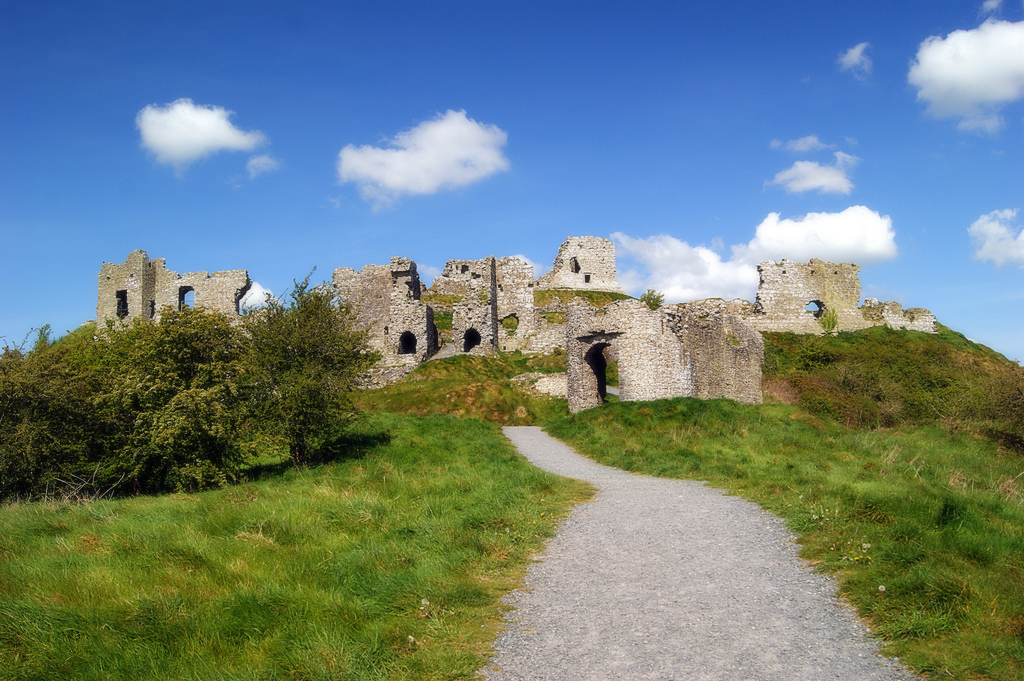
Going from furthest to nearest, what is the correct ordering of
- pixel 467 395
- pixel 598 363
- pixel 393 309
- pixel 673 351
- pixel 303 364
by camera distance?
pixel 393 309 < pixel 467 395 < pixel 598 363 < pixel 673 351 < pixel 303 364

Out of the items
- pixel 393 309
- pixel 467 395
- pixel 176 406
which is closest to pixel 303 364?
pixel 176 406

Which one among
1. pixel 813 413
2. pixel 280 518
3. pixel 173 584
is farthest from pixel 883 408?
pixel 173 584

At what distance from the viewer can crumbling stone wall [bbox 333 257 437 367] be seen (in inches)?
1378

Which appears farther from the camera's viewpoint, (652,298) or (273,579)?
(652,298)

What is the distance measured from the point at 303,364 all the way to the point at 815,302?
104 ft

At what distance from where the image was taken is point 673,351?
21.9 metres

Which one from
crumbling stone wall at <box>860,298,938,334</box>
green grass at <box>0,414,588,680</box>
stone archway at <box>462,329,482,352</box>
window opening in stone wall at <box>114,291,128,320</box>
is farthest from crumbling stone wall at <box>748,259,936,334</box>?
window opening in stone wall at <box>114,291,128,320</box>

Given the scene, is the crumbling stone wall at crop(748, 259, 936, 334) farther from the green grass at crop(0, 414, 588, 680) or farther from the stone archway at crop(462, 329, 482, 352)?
the green grass at crop(0, 414, 588, 680)

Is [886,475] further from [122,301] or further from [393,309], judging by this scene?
[122,301]

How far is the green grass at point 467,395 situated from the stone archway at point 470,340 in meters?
3.99

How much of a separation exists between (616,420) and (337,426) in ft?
28.3

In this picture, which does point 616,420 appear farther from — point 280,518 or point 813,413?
point 280,518

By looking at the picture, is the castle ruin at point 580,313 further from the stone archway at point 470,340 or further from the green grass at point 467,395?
the green grass at point 467,395

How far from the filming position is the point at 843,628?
17.6 feet
